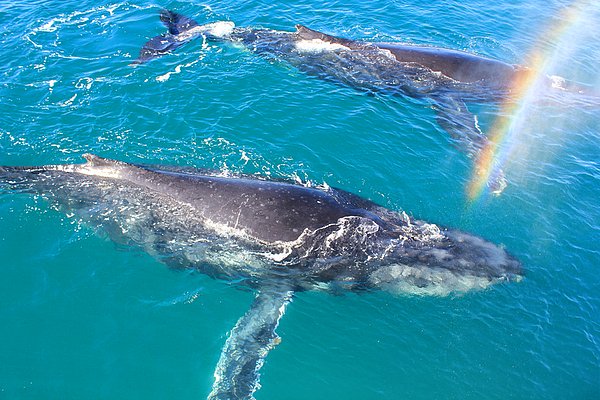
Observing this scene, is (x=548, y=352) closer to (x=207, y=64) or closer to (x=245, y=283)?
(x=245, y=283)

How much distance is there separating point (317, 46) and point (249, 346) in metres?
18.6

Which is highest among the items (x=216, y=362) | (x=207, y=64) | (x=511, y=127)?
(x=207, y=64)

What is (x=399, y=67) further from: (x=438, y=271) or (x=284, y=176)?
(x=438, y=271)

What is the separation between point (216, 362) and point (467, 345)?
7.19m

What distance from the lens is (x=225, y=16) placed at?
30.6 metres

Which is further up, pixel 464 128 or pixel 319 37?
pixel 319 37

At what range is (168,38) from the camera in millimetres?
27344

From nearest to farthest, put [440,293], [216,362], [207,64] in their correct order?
[216,362]
[440,293]
[207,64]

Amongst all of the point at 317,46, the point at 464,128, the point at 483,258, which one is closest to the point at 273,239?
the point at 483,258

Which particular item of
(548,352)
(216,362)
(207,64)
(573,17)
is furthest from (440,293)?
(573,17)

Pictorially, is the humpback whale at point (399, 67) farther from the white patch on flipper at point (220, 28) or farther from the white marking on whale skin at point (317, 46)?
the white patch on flipper at point (220, 28)

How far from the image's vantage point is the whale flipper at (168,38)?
1019 inches

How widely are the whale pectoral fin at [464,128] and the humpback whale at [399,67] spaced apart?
5 centimetres

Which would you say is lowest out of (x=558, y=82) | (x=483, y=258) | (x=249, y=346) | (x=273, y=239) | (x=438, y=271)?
(x=249, y=346)
